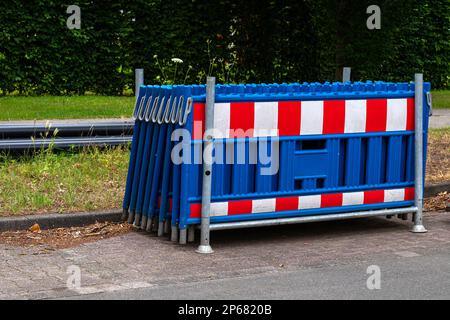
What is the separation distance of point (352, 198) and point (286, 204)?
63cm

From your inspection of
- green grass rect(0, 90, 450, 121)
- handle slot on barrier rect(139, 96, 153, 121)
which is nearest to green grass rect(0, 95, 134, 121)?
green grass rect(0, 90, 450, 121)

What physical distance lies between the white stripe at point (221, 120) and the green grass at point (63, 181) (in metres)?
1.49

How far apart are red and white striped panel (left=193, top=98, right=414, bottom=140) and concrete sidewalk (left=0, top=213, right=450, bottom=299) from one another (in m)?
0.86

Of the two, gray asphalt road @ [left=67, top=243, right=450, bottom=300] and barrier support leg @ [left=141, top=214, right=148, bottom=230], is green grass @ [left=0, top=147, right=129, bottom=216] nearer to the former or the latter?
barrier support leg @ [left=141, top=214, right=148, bottom=230]

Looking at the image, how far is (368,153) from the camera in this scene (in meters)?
8.00

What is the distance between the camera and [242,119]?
741 centimetres

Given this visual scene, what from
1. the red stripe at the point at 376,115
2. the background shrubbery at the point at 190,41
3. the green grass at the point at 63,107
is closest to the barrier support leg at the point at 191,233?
the red stripe at the point at 376,115

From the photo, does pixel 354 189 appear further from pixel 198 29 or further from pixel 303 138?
pixel 198 29

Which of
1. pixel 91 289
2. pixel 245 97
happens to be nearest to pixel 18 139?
pixel 245 97

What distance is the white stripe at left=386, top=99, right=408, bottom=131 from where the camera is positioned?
803 centimetres

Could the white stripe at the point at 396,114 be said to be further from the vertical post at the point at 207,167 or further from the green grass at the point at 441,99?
the green grass at the point at 441,99

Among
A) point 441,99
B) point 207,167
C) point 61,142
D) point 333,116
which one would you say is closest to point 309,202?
point 333,116

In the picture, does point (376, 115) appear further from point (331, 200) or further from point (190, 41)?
point (190, 41)

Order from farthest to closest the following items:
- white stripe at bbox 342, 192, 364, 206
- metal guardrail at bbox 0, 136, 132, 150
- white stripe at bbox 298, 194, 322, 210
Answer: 1. metal guardrail at bbox 0, 136, 132, 150
2. white stripe at bbox 342, 192, 364, 206
3. white stripe at bbox 298, 194, 322, 210
